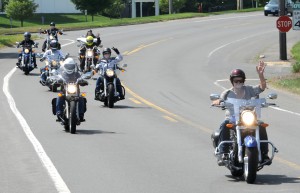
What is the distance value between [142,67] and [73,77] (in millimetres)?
20497

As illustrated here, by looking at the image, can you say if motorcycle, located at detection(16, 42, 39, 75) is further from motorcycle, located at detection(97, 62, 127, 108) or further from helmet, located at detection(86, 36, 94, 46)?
motorcycle, located at detection(97, 62, 127, 108)

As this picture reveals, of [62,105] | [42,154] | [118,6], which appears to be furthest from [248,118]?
[118,6]

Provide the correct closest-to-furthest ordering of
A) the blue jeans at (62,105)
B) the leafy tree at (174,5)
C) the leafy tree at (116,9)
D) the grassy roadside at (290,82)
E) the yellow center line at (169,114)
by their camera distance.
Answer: the blue jeans at (62,105) < the yellow center line at (169,114) < the grassy roadside at (290,82) < the leafy tree at (174,5) < the leafy tree at (116,9)

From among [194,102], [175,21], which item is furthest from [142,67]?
[175,21]

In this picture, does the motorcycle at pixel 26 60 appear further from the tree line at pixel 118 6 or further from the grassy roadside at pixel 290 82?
the tree line at pixel 118 6

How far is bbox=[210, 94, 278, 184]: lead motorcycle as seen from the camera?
41.3 ft

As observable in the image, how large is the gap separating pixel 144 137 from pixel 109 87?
646 cm

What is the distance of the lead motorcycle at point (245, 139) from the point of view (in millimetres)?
12602

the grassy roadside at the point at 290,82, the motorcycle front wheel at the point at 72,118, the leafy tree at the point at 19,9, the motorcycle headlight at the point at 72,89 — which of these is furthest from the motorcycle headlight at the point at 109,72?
the leafy tree at the point at 19,9

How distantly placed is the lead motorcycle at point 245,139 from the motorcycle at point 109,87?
11940 millimetres

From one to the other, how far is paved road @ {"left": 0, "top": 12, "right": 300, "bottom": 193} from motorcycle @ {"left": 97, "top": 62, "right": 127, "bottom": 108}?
0.41m

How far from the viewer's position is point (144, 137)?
18906mm

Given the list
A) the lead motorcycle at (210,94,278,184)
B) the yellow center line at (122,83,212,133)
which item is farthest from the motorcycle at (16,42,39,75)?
the lead motorcycle at (210,94,278,184)

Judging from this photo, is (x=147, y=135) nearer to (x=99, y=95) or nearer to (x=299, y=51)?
(x=99, y=95)
